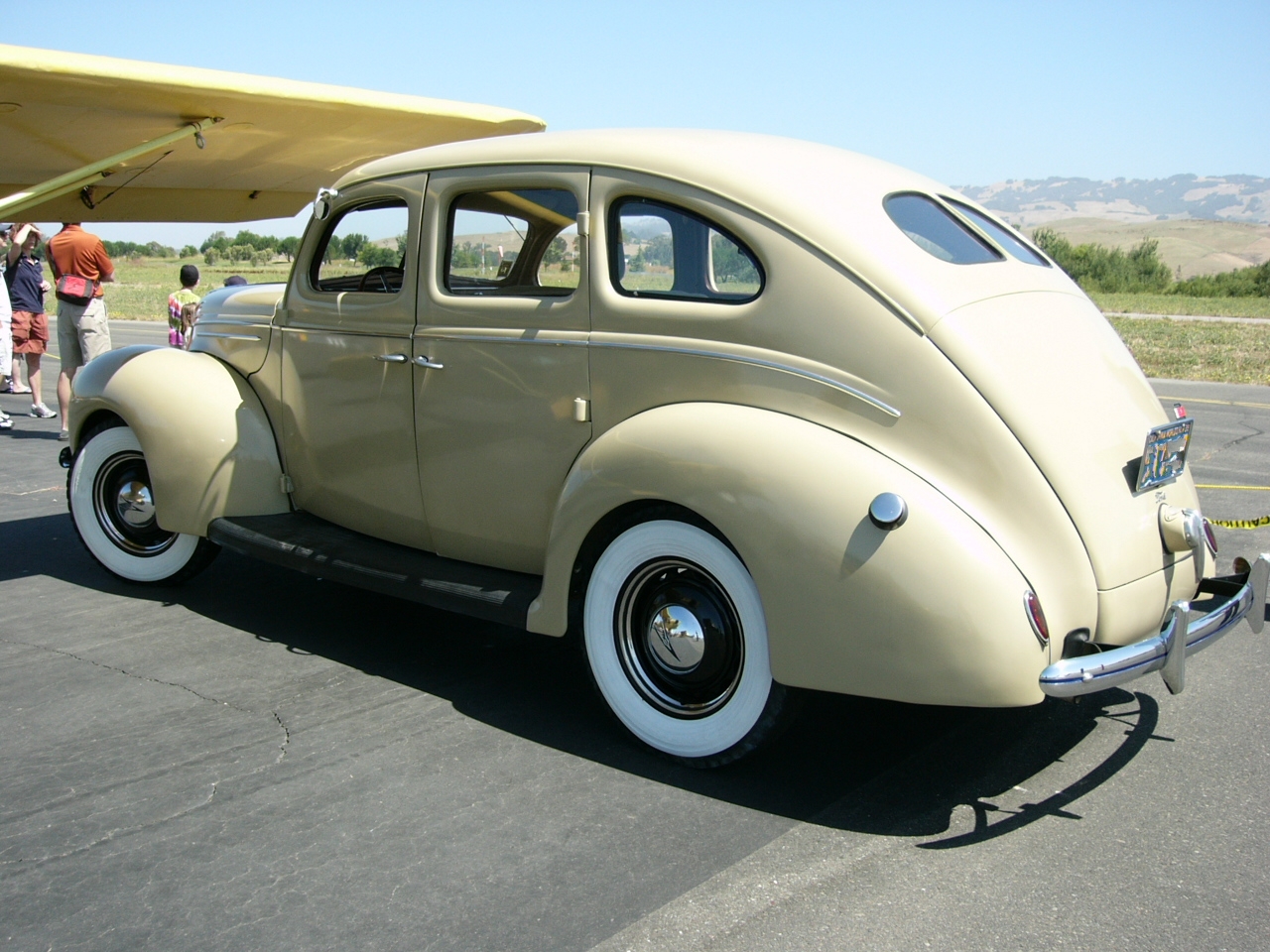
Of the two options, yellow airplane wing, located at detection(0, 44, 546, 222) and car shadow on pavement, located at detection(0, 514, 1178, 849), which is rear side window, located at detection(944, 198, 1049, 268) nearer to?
car shadow on pavement, located at detection(0, 514, 1178, 849)

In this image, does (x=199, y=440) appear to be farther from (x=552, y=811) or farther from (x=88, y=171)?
(x=552, y=811)

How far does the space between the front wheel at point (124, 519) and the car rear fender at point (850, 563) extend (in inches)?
120

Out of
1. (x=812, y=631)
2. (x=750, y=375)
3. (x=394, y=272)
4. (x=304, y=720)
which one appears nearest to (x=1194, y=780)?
(x=812, y=631)

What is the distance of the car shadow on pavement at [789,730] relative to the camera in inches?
134

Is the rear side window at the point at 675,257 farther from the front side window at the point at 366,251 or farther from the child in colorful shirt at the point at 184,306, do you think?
the child in colorful shirt at the point at 184,306

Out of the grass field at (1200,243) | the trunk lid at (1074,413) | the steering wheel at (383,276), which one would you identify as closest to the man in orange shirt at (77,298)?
the steering wheel at (383,276)

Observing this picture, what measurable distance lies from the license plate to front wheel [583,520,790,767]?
4.32 ft

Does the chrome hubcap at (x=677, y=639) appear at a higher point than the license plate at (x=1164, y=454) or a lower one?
lower

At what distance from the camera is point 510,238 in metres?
4.59

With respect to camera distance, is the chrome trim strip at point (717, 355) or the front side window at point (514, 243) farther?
the front side window at point (514, 243)

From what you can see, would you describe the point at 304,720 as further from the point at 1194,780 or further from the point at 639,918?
the point at 1194,780

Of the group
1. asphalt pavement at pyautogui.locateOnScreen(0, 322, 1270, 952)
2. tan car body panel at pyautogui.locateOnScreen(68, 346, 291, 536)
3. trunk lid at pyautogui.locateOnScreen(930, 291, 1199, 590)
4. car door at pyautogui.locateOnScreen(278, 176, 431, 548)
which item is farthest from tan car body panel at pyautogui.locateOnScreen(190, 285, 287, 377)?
trunk lid at pyautogui.locateOnScreen(930, 291, 1199, 590)

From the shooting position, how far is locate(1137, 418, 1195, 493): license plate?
352 cm

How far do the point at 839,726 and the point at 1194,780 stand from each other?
1.14 meters
